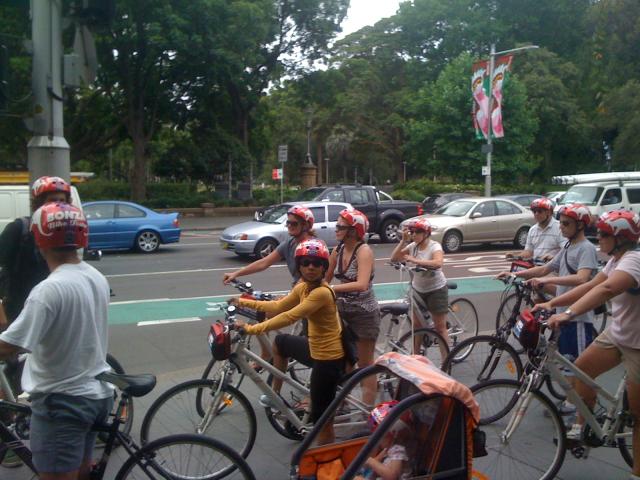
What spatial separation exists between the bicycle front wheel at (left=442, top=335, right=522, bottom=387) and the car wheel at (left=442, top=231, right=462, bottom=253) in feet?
43.0

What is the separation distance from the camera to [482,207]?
20.0 metres

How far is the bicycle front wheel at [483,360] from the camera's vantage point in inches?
220

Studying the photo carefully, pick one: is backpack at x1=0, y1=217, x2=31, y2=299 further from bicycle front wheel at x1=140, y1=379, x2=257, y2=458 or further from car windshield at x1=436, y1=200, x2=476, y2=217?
car windshield at x1=436, y1=200, x2=476, y2=217

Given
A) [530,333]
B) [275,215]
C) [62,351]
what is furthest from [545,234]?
[275,215]

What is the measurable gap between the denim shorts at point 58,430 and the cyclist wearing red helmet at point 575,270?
3.89m

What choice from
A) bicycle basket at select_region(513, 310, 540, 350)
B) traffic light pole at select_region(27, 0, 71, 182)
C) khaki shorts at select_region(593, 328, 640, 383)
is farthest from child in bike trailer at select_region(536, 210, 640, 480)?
traffic light pole at select_region(27, 0, 71, 182)

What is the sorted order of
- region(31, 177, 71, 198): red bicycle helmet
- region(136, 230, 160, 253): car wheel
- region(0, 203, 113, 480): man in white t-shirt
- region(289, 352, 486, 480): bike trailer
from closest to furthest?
region(0, 203, 113, 480): man in white t-shirt, region(289, 352, 486, 480): bike trailer, region(31, 177, 71, 198): red bicycle helmet, region(136, 230, 160, 253): car wheel

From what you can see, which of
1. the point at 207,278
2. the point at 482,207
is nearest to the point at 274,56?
the point at 482,207

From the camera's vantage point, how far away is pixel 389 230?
858 inches

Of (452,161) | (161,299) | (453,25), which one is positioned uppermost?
(453,25)

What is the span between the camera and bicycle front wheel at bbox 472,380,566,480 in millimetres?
4199

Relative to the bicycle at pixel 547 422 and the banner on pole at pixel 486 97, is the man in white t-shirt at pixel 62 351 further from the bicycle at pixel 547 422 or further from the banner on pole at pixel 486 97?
the banner on pole at pixel 486 97

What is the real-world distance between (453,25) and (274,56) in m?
21.1

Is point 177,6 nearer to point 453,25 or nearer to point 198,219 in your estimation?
point 198,219
